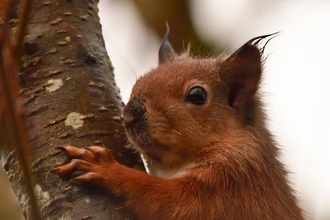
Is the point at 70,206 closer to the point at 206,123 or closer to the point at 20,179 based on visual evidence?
the point at 20,179

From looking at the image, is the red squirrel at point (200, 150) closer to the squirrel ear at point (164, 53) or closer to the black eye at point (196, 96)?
the black eye at point (196, 96)

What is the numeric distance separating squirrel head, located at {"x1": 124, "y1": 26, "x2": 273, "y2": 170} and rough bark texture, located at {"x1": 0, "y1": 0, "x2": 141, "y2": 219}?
0.14 m

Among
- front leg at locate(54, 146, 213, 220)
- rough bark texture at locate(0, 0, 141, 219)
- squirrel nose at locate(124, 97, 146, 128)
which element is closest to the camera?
rough bark texture at locate(0, 0, 141, 219)

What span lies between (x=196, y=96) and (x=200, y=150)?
0.38m

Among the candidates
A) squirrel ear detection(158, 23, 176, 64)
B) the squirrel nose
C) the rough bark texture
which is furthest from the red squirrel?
squirrel ear detection(158, 23, 176, 64)

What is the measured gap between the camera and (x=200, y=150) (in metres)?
3.29

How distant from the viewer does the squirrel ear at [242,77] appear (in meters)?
3.46

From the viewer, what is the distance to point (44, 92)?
292 centimetres

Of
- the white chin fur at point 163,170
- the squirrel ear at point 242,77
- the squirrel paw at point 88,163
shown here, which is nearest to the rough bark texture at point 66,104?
the squirrel paw at point 88,163

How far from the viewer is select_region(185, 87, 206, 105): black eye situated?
342 cm

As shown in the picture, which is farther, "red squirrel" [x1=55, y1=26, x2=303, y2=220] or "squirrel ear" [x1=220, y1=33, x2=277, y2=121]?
"squirrel ear" [x1=220, y1=33, x2=277, y2=121]

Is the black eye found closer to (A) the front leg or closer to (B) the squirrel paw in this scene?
(A) the front leg

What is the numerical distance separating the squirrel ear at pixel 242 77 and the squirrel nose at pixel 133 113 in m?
0.71

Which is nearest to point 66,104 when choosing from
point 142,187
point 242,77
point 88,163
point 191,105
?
point 88,163
